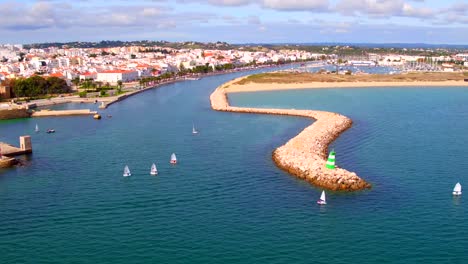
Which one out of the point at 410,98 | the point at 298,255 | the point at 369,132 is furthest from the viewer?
the point at 410,98

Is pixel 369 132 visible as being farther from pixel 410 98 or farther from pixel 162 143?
pixel 410 98

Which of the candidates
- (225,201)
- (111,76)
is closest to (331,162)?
(225,201)

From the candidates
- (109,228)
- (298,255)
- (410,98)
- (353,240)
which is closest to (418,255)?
(353,240)

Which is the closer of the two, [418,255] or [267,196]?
[418,255]

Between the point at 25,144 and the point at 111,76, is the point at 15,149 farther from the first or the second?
the point at 111,76

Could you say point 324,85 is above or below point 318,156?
above

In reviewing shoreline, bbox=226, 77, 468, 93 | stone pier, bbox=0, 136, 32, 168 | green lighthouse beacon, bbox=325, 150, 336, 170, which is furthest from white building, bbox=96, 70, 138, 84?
green lighthouse beacon, bbox=325, 150, 336, 170

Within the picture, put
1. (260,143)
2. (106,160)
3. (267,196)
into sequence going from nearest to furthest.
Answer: (267,196) < (106,160) < (260,143)

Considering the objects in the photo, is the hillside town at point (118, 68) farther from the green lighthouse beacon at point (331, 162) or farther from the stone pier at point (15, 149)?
the green lighthouse beacon at point (331, 162)
